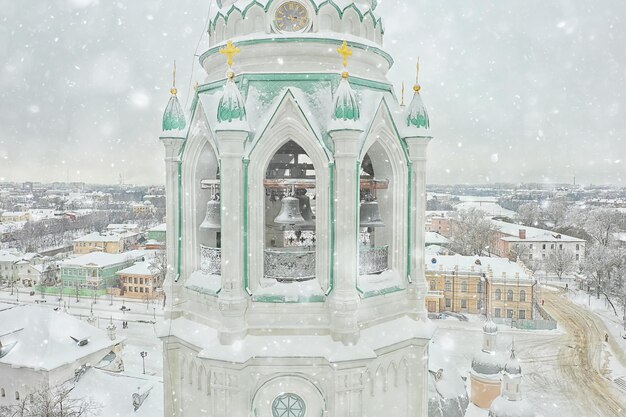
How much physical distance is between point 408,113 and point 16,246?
103 metres

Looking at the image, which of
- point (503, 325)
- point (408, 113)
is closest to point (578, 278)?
point (503, 325)

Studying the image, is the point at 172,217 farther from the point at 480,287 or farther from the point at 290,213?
the point at 480,287

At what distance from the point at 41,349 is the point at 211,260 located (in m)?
22.9

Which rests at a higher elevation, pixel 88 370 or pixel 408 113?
pixel 408 113

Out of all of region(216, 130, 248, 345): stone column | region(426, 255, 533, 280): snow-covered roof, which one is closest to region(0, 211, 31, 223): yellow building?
region(426, 255, 533, 280): snow-covered roof

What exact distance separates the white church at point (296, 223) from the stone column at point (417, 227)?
0.08 ft

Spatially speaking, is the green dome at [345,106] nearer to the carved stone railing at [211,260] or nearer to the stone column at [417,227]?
the stone column at [417,227]

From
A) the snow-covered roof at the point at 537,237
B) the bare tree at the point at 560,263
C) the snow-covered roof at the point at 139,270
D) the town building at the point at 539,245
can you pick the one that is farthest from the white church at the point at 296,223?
the snow-covered roof at the point at 537,237

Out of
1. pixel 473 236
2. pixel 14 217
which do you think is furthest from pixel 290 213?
pixel 14 217

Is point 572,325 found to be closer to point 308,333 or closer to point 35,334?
point 35,334

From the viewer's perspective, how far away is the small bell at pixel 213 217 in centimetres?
905

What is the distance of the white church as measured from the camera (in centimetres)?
814

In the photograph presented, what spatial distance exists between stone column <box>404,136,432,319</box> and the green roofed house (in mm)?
65794

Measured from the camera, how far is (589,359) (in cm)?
4366
